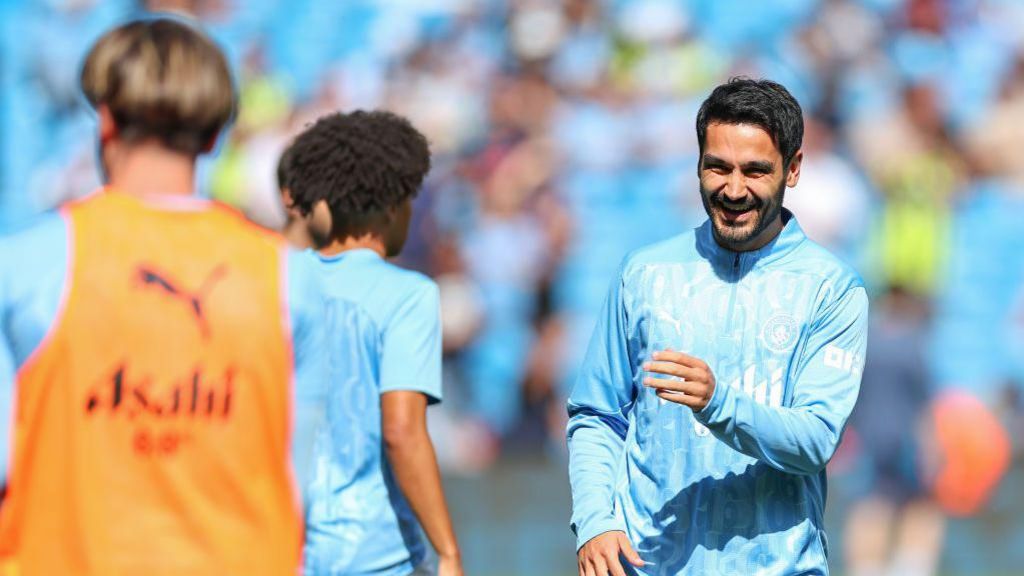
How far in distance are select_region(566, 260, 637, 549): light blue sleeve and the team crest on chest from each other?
0.36 m

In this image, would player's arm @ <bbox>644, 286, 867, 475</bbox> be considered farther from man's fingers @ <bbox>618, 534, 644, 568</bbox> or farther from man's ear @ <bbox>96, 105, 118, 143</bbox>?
man's ear @ <bbox>96, 105, 118, 143</bbox>

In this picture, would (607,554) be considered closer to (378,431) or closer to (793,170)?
(378,431)

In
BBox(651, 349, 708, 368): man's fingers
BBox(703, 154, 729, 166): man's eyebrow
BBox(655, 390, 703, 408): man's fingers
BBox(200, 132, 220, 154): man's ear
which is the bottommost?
BBox(655, 390, 703, 408): man's fingers

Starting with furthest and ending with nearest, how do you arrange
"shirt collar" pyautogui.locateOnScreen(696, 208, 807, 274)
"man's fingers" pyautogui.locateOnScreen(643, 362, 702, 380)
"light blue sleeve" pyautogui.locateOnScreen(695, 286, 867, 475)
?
"shirt collar" pyautogui.locateOnScreen(696, 208, 807, 274) → "light blue sleeve" pyautogui.locateOnScreen(695, 286, 867, 475) → "man's fingers" pyautogui.locateOnScreen(643, 362, 702, 380)

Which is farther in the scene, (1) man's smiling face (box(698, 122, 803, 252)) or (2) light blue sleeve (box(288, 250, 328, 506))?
(1) man's smiling face (box(698, 122, 803, 252))

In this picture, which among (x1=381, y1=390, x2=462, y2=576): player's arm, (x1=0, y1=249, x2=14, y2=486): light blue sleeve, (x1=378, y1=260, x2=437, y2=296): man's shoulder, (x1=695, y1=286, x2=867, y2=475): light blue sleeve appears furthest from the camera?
(x1=378, y1=260, x2=437, y2=296): man's shoulder

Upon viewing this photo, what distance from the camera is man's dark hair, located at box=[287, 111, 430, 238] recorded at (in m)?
4.94

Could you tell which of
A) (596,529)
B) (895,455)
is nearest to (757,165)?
(596,529)

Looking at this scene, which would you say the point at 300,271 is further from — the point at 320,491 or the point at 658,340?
the point at 320,491

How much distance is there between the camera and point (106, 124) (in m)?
2.95

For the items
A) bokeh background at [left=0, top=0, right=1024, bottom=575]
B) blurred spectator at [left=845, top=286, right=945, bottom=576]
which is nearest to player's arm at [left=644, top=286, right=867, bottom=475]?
blurred spectator at [left=845, top=286, right=945, bottom=576]

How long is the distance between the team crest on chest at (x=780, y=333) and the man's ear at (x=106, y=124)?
6.13ft

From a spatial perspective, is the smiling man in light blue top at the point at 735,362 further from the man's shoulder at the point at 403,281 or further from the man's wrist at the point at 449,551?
the man's shoulder at the point at 403,281

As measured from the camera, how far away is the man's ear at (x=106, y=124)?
293 centimetres
